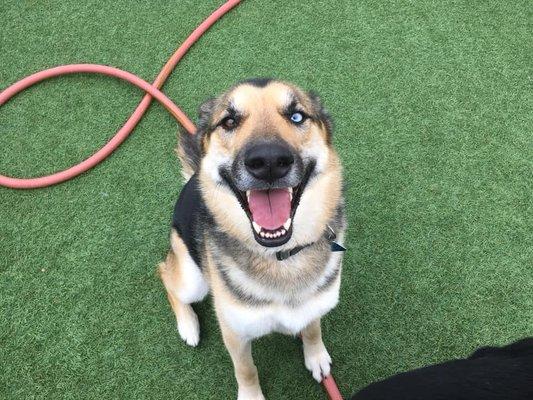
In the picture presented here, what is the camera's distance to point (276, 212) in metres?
1.97

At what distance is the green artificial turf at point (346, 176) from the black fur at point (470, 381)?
1.26 metres

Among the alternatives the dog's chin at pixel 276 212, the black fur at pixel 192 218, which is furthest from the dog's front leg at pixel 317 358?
the dog's chin at pixel 276 212

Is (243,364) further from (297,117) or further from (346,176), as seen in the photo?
(346,176)

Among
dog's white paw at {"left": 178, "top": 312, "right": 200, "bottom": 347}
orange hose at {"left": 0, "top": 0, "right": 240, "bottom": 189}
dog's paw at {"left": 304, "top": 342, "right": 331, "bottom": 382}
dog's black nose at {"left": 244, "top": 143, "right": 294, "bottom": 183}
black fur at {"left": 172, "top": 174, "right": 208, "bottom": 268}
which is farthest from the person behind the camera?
orange hose at {"left": 0, "top": 0, "right": 240, "bottom": 189}

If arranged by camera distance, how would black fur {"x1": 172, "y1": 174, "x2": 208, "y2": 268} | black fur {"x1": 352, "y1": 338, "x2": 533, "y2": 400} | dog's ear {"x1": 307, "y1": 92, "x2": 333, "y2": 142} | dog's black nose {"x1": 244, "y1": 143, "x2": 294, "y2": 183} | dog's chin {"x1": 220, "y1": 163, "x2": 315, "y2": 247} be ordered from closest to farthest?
black fur {"x1": 352, "y1": 338, "x2": 533, "y2": 400}, dog's black nose {"x1": 244, "y1": 143, "x2": 294, "y2": 183}, dog's chin {"x1": 220, "y1": 163, "x2": 315, "y2": 247}, dog's ear {"x1": 307, "y1": 92, "x2": 333, "y2": 142}, black fur {"x1": 172, "y1": 174, "x2": 208, "y2": 268}

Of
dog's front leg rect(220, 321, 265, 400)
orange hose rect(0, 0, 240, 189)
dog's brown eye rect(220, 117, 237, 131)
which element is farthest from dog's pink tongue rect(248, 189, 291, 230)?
orange hose rect(0, 0, 240, 189)

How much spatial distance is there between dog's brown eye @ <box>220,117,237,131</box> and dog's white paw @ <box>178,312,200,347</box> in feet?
3.98

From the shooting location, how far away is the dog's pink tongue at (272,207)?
196 centimetres

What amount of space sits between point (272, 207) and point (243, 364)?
91 centimetres

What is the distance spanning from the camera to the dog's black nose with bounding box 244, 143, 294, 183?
1795mm

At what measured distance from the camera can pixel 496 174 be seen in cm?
328

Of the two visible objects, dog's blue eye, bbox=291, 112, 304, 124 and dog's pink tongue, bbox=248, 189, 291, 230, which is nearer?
dog's pink tongue, bbox=248, 189, 291, 230

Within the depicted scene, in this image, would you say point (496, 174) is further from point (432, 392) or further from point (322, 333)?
point (432, 392)

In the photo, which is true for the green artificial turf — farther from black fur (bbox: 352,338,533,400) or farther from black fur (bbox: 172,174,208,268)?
black fur (bbox: 352,338,533,400)
